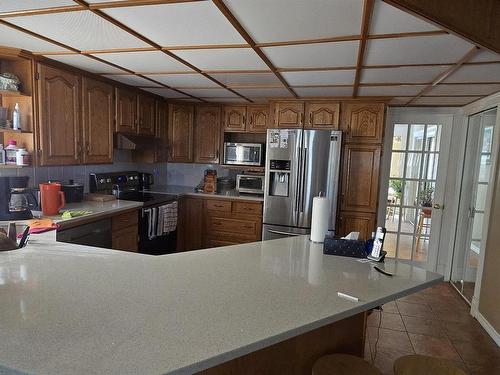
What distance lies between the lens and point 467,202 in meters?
3.78

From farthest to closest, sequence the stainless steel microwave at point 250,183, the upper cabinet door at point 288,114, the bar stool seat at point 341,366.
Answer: the stainless steel microwave at point 250,183 < the upper cabinet door at point 288,114 < the bar stool seat at point 341,366

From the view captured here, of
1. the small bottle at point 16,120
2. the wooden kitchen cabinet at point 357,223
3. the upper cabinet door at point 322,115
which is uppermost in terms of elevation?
the upper cabinet door at point 322,115

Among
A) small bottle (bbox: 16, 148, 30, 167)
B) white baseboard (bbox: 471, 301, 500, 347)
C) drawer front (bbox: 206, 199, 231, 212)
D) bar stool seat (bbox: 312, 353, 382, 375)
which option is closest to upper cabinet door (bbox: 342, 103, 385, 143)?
drawer front (bbox: 206, 199, 231, 212)

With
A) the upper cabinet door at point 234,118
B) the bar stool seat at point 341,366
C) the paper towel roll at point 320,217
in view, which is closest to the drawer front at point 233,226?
the upper cabinet door at point 234,118

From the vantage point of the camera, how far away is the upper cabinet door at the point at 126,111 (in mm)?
3542

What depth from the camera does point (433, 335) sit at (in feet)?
9.14

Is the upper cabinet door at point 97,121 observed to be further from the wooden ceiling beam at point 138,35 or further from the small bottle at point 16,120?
the wooden ceiling beam at point 138,35

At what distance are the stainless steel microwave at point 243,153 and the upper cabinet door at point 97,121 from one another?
1545 mm

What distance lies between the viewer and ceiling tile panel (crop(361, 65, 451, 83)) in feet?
7.85

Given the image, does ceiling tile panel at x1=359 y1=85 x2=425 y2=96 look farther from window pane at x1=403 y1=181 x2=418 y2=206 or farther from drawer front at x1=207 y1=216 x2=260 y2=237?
drawer front at x1=207 y1=216 x2=260 y2=237

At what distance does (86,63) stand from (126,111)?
0.95 m

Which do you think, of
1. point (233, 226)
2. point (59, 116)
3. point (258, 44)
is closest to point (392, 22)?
point (258, 44)

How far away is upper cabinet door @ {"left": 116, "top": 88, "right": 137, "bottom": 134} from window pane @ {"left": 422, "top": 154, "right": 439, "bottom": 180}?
11.5 ft

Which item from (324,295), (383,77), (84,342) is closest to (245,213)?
(383,77)
